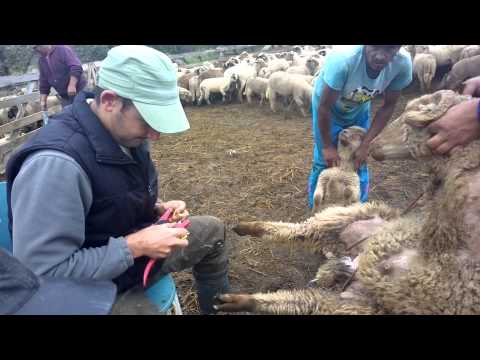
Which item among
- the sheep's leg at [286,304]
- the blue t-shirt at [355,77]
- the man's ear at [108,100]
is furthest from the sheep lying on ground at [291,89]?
the man's ear at [108,100]

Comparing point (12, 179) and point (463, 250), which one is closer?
point (12, 179)

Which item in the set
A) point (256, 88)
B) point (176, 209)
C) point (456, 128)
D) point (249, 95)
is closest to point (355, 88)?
point (456, 128)

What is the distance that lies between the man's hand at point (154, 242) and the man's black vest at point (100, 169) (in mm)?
200

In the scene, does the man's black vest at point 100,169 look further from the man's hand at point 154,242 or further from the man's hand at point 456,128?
the man's hand at point 456,128

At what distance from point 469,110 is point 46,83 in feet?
26.5

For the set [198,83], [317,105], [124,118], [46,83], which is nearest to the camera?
[124,118]

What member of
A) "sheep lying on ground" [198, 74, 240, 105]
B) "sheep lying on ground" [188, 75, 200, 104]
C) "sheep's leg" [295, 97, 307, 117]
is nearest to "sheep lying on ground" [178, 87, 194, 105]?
"sheep lying on ground" [188, 75, 200, 104]

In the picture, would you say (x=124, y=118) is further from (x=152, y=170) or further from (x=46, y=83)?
(x=46, y=83)

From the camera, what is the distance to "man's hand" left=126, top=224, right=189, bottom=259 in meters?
1.87

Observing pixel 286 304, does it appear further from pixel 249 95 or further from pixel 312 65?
pixel 312 65

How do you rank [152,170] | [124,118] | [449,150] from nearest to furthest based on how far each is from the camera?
1. [124,118]
2. [449,150]
3. [152,170]

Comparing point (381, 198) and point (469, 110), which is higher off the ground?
point (469, 110)

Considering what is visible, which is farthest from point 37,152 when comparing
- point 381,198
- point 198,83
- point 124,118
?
point 198,83

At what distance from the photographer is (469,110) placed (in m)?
2.03
